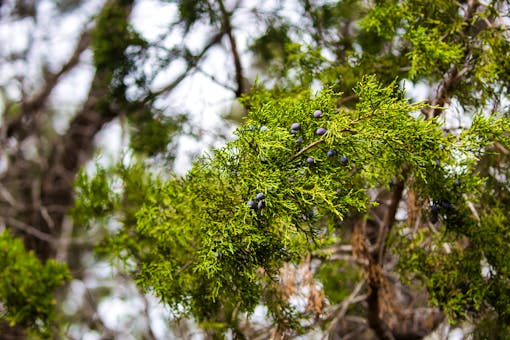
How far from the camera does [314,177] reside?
2.08 meters

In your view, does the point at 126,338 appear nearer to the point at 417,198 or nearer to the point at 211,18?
the point at 211,18

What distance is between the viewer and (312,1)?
4.59 m

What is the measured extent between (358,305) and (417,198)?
88.4 inches

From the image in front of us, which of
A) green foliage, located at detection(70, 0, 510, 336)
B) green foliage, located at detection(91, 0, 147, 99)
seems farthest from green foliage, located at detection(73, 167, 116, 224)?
green foliage, located at detection(91, 0, 147, 99)

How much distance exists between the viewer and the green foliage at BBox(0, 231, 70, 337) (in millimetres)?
3873

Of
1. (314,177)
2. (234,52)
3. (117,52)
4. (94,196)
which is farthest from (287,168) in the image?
(117,52)

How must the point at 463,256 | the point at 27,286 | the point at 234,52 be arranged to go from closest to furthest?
1. the point at 463,256
2. the point at 27,286
3. the point at 234,52

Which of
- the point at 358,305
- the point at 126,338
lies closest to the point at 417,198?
the point at 358,305

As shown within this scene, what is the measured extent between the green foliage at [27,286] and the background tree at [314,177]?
0.6 inches

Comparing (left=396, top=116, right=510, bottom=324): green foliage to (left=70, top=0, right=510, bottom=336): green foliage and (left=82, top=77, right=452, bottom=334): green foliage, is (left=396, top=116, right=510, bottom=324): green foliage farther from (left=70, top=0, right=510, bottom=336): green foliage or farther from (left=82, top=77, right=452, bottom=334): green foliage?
(left=82, top=77, right=452, bottom=334): green foliage

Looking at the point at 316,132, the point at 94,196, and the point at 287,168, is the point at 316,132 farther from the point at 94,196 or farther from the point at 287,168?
the point at 94,196

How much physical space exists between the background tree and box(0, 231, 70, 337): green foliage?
0.02 m

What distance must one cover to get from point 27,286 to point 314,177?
9.33 feet

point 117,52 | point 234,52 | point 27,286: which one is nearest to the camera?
point 27,286
